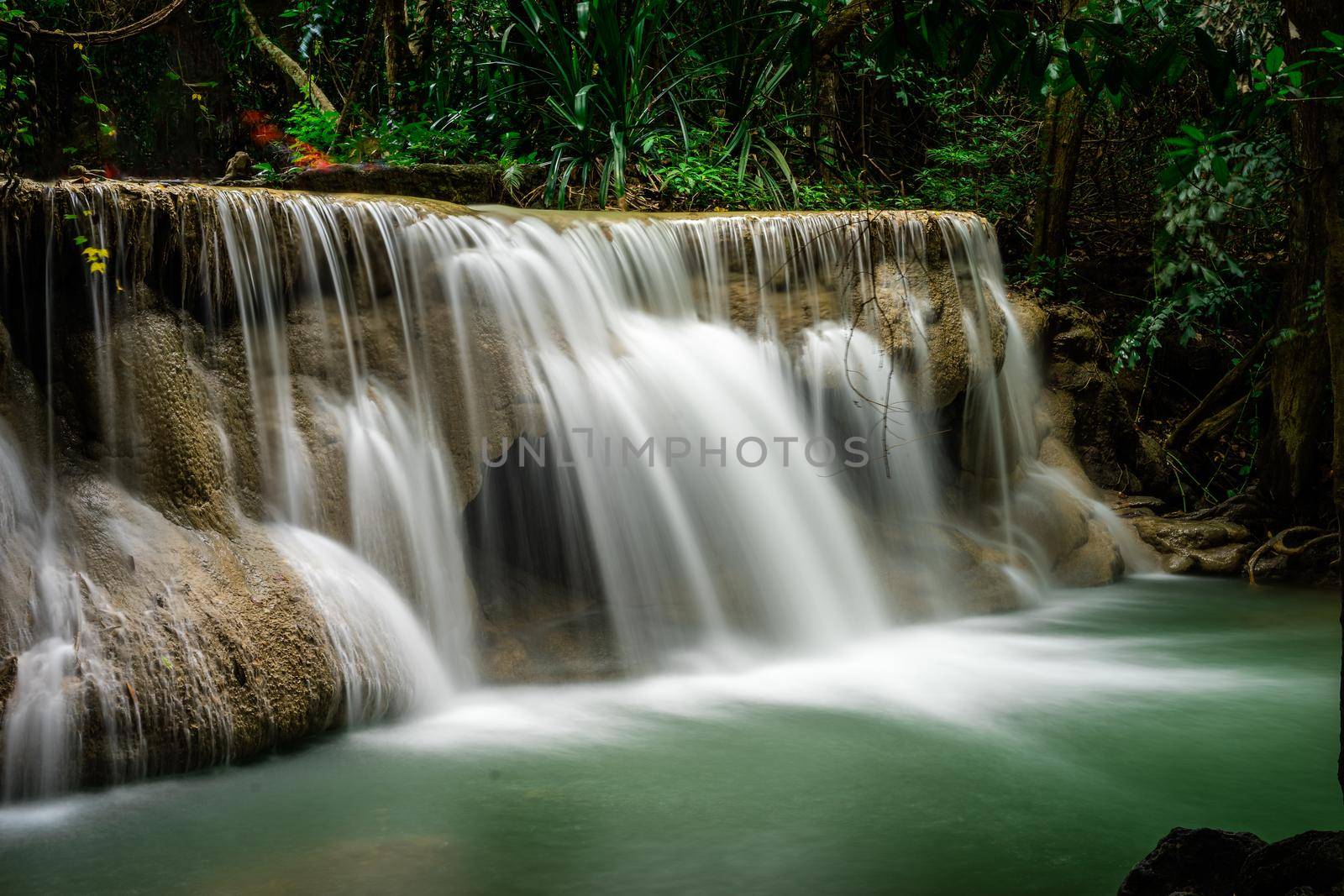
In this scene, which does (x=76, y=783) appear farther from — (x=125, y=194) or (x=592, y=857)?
(x=125, y=194)

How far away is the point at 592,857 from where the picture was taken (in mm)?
3164

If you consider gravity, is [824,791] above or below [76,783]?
below

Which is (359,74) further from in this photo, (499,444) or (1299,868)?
(1299,868)

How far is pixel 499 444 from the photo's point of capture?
5262 millimetres

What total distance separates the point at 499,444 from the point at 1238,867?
3.52m

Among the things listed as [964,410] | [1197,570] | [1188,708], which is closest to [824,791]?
[1188,708]

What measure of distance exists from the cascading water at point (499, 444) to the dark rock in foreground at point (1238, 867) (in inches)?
110

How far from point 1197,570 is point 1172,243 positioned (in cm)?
223

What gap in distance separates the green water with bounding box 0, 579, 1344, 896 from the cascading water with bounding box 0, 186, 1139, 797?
374 millimetres

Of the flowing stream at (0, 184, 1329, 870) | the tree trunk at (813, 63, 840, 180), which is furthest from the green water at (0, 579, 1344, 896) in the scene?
the tree trunk at (813, 63, 840, 180)

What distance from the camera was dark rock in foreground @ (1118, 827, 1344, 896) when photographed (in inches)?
89.5

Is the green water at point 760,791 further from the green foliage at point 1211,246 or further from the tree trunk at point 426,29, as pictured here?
the tree trunk at point 426,29

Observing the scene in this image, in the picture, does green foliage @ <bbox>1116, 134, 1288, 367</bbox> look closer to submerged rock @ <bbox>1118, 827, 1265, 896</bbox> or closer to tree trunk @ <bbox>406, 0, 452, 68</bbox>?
submerged rock @ <bbox>1118, 827, 1265, 896</bbox>

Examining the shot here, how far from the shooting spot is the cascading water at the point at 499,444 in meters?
4.01
